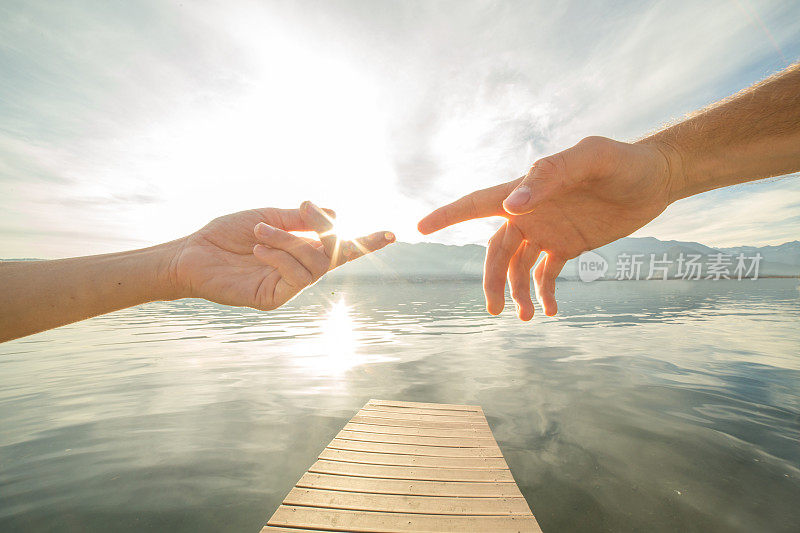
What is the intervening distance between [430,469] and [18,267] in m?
5.65

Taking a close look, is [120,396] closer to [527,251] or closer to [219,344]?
[219,344]

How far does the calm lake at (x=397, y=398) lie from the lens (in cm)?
545

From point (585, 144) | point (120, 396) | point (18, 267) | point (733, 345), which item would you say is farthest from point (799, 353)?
point (120, 396)

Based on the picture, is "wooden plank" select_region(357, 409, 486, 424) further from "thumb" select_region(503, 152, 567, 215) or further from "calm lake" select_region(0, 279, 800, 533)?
"thumb" select_region(503, 152, 567, 215)

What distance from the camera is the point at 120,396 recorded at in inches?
439

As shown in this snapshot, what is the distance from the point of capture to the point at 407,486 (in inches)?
187

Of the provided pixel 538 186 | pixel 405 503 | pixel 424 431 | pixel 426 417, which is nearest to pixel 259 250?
pixel 538 186

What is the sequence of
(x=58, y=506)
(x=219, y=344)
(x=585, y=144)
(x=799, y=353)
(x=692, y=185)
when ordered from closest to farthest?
(x=585, y=144)
(x=692, y=185)
(x=58, y=506)
(x=799, y=353)
(x=219, y=344)

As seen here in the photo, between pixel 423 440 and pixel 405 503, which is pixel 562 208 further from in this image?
pixel 423 440

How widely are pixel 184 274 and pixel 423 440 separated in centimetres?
509

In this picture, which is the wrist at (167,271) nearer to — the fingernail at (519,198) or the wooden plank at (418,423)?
the fingernail at (519,198)

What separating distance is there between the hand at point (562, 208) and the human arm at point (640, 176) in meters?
0.01

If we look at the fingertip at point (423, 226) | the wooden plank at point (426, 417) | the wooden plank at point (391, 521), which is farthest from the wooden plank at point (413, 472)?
the fingertip at point (423, 226)

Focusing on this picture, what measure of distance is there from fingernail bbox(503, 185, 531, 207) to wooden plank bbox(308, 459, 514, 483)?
425cm
